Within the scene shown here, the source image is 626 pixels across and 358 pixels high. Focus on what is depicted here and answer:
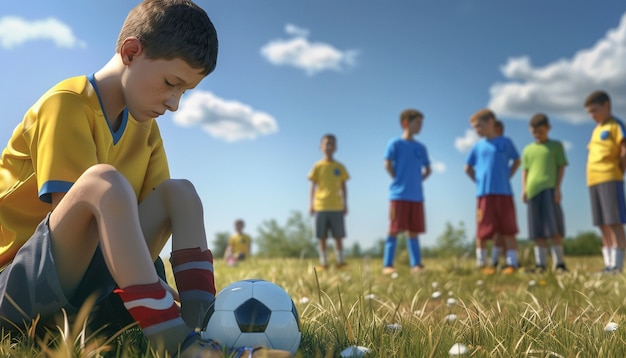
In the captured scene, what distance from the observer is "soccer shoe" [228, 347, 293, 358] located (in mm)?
1788

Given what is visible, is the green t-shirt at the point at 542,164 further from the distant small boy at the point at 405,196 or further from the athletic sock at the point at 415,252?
the athletic sock at the point at 415,252

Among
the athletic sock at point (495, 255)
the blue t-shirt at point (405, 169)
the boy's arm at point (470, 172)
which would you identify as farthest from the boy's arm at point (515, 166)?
the blue t-shirt at point (405, 169)

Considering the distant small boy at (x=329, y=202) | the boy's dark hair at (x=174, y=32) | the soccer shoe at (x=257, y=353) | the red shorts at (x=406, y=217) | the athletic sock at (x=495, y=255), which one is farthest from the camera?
the distant small boy at (x=329, y=202)

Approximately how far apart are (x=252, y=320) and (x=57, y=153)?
869 mm

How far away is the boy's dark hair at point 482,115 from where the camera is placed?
8320mm

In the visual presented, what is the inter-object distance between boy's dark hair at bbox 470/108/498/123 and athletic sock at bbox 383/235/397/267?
2082mm

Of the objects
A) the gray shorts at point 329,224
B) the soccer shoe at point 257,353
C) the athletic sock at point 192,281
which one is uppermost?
the gray shorts at point 329,224

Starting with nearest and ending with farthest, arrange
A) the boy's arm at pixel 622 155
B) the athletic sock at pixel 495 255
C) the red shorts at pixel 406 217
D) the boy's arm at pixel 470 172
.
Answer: the boy's arm at pixel 622 155
the red shorts at pixel 406 217
the athletic sock at pixel 495 255
the boy's arm at pixel 470 172

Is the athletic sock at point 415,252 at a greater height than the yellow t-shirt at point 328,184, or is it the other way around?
the yellow t-shirt at point 328,184

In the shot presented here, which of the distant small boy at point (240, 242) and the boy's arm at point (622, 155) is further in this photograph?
the distant small boy at point (240, 242)

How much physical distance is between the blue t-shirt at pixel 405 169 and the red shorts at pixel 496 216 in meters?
0.89

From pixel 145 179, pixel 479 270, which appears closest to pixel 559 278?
pixel 479 270

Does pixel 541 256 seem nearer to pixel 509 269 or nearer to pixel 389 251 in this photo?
pixel 509 269

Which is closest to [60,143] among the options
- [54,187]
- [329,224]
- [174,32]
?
[54,187]
